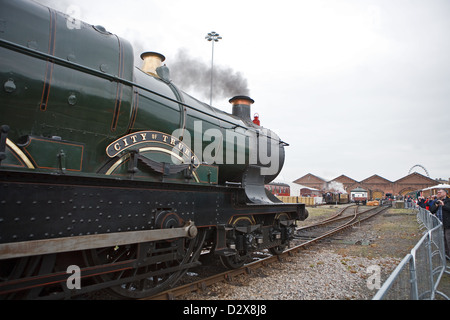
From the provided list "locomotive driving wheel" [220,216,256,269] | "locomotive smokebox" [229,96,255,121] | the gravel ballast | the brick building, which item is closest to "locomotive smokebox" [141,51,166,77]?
"locomotive smokebox" [229,96,255,121]

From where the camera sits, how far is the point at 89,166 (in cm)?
342

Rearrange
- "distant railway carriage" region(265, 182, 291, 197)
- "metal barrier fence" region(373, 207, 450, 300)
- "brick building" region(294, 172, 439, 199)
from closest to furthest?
"metal barrier fence" region(373, 207, 450, 300), "distant railway carriage" region(265, 182, 291, 197), "brick building" region(294, 172, 439, 199)

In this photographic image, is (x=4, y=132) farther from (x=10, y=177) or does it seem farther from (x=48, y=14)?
(x=48, y=14)

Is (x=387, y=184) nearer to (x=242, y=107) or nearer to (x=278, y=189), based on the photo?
(x=278, y=189)

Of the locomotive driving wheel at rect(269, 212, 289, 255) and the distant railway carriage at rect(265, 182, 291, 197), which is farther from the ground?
the distant railway carriage at rect(265, 182, 291, 197)

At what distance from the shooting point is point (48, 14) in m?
3.06

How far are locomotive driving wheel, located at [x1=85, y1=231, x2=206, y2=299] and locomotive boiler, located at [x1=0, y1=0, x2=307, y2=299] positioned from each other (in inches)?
0.7

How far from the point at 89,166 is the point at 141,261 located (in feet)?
4.42

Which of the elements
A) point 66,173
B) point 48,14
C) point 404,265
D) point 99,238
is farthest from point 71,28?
point 404,265

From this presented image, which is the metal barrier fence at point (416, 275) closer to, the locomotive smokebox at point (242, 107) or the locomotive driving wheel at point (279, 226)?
the locomotive driving wheel at point (279, 226)

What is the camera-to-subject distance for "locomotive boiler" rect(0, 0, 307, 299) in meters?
2.69

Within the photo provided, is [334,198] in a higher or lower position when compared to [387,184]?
lower

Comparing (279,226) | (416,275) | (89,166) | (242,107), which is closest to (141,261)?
(89,166)

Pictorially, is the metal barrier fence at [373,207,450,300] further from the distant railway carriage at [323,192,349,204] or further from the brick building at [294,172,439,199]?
the brick building at [294,172,439,199]
